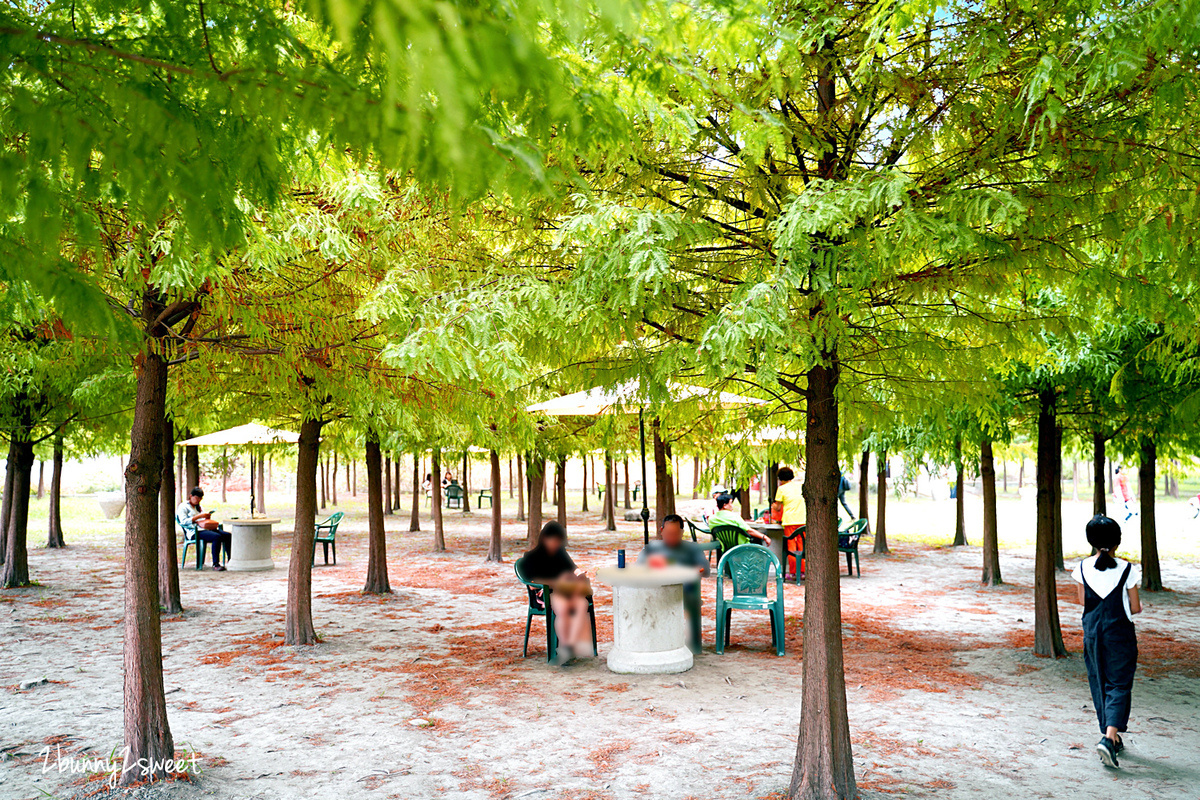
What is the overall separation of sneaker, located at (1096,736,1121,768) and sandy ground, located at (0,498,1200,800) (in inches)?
3.9

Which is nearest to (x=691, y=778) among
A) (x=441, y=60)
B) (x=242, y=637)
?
(x=441, y=60)

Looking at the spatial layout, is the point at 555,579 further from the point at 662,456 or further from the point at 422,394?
the point at 662,456

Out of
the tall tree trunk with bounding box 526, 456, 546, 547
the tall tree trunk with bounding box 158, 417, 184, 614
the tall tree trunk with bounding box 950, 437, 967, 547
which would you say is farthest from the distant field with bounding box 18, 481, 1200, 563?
the tall tree trunk with bounding box 158, 417, 184, 614

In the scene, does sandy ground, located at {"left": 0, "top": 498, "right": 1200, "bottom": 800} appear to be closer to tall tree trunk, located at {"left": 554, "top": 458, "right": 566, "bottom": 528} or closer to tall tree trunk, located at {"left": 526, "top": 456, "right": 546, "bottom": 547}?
tall tree trunk, located at {"left": 526, "top": 456, "right": 546, "bottom": 547}

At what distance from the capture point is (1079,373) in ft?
31.4

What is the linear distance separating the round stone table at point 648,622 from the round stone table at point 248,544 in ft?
35.6

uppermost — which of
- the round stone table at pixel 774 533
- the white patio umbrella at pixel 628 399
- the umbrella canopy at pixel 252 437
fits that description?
the white patio umbrella at pixel 628 399

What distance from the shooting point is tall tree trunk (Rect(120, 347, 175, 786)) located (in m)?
5.41

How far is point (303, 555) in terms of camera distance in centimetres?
983

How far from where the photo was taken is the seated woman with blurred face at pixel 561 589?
8.81m

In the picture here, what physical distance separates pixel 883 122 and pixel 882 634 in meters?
7.13

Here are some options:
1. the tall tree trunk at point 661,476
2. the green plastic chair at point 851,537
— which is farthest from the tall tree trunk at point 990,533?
the tall tree trunk at point 661,476

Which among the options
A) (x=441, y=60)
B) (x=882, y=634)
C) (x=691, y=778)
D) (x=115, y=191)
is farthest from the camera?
(x=882, y=634)

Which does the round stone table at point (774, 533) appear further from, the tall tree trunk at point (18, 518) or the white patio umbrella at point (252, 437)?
the tall tree trunk at point (18, 518)
